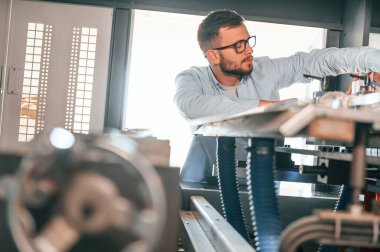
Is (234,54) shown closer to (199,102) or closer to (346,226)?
(199,102)

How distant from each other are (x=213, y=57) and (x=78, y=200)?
72.9 inches

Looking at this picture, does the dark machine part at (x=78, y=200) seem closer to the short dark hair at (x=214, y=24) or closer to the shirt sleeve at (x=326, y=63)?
the shirt sleeve at (x=326, y=63)

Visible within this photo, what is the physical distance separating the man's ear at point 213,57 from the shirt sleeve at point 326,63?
341 millimetres

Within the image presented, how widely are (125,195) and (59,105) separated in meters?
3.05

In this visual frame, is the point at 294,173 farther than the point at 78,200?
Yes

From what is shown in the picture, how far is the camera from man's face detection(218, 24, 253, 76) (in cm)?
219

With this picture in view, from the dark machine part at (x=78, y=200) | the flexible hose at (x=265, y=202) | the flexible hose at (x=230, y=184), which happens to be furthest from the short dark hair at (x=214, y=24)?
the dark machine part at (x=78, y=200)

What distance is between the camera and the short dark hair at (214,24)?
223 centimetres

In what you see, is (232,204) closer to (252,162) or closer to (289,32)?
(252,162)

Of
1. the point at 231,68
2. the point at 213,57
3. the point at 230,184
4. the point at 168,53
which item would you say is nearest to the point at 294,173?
the point at 230,184

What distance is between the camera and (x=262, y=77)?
2328 mm

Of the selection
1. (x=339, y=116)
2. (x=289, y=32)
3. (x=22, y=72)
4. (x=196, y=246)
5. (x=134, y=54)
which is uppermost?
(x=289, y=32)

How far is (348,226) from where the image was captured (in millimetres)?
693

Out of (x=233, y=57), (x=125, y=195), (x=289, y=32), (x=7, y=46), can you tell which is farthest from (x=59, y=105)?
(x=125, y=195)
